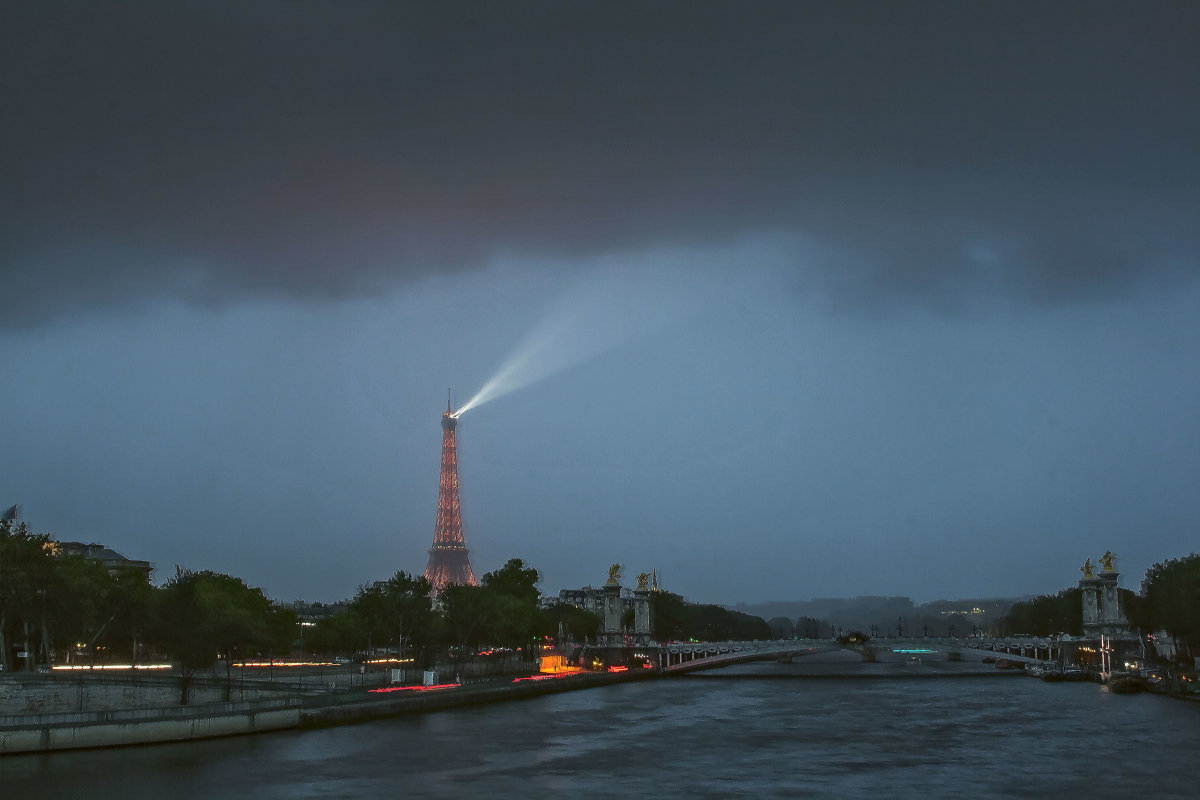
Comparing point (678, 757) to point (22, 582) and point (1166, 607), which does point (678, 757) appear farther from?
point (1166, 607)

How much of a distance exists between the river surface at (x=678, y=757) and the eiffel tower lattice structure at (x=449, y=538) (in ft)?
345

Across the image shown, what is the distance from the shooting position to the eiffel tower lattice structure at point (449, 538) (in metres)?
193

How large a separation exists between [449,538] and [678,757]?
14111 cm

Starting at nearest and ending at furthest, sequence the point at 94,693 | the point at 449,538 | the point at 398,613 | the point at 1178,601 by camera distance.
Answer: the point at 94,693, the point at 398,613, the point at 1178,601, the point at 449,538

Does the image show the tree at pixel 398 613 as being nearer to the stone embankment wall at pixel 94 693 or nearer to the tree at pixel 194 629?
the tree at pixel 194 629

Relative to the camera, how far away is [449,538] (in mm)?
196750

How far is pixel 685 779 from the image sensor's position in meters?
50.5

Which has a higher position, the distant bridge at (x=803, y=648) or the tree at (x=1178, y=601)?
the tree at (x=1178, y=601)

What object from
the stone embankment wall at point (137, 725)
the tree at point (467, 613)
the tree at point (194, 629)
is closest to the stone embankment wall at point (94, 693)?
the tree at point (194, 629)

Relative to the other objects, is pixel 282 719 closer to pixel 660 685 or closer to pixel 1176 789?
pixel 1176 789

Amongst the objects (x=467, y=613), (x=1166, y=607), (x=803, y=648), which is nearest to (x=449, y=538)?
(x=803, y=648)

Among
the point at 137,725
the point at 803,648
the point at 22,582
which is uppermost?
the point at 22,582

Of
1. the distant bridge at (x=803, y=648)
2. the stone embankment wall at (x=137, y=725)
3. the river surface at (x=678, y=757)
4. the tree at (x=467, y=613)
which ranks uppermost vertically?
the tree at (x=467, y=613)

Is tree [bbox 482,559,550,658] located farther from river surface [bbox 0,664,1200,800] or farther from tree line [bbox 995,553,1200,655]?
tree line [bbox 995,553,1200,655]
